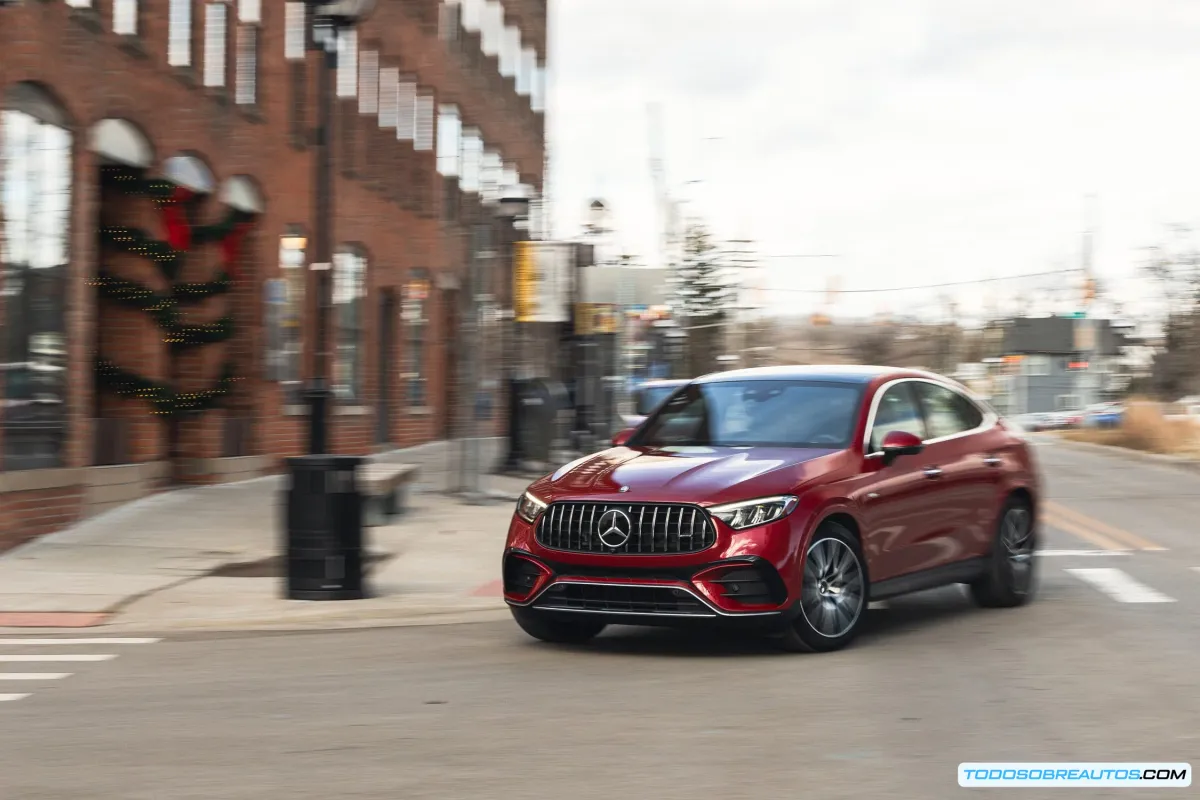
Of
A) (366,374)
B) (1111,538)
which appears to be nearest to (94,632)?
(1111,538)

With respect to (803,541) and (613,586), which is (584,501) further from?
(803,541)

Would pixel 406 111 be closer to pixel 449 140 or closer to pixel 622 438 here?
pixel 449 140

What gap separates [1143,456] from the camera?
3447cm

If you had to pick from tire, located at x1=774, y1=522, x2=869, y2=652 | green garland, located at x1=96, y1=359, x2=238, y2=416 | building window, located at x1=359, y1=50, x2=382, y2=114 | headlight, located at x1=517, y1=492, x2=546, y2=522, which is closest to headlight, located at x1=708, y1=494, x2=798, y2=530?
tire, located at x1=774, y1=522, x2=869, y2=652

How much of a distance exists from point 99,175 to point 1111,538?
11.2m

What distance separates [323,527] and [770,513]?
4088 mm

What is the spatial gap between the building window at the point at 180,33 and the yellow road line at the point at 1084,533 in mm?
11334

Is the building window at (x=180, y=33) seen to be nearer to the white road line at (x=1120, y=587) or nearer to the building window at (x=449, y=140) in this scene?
the white road line at (x=1120, y=587)

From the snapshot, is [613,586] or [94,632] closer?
[613,586]

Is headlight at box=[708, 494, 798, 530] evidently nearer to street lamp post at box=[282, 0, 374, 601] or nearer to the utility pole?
street lamp post at box=[282, 0, 374, 601]

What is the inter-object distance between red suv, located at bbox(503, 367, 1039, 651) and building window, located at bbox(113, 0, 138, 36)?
10.2 m

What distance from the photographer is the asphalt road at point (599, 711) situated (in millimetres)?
6570

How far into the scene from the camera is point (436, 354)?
120ft

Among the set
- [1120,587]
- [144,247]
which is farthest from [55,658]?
[144,247]
